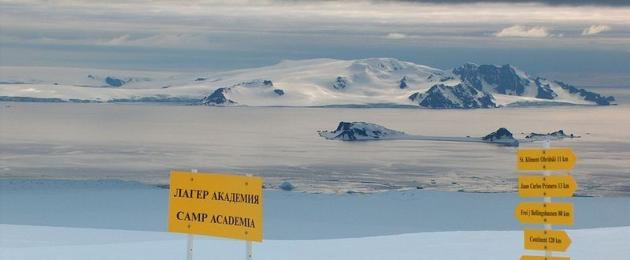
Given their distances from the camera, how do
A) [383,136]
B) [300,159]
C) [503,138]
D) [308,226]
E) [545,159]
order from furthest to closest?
[383,136]
[503,138]
[300,159]
[308,226]
[545,159]

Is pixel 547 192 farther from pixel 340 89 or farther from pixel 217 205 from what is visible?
pixel 340 89

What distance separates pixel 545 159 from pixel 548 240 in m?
0.58

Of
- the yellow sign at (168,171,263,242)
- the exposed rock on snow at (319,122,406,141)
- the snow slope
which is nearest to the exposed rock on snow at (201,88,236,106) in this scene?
the exposed rock on snow at (319,122,406,141)

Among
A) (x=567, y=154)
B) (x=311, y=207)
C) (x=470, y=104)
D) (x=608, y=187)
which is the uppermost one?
(x=470, y=104)

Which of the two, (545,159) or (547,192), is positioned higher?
(545,159)

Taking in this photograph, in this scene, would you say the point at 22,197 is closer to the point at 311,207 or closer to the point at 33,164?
the point at 311,207

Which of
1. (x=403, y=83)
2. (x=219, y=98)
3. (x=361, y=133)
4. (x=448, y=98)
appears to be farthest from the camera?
(x=403, y=83)

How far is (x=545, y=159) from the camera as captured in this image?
6.62 m

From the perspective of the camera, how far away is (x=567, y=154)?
652 centimetres

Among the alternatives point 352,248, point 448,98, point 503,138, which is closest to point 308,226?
point 352,248

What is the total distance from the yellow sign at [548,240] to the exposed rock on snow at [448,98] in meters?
104

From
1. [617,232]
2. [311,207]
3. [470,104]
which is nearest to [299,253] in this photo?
[617,232]

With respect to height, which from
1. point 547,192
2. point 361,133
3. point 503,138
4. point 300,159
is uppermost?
point 361,133

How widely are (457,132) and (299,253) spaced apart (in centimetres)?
5393
